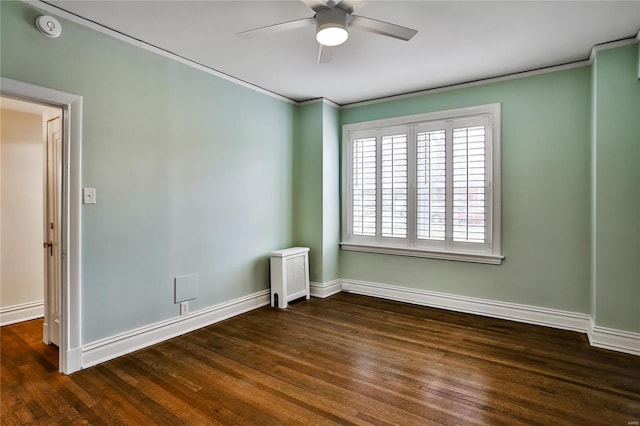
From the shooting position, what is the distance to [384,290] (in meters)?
4.69

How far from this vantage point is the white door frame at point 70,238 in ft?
8.50

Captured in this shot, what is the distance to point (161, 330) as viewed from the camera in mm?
3250

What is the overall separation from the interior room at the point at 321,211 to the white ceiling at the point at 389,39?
1.1 inches

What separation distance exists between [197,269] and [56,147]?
64.3 inches

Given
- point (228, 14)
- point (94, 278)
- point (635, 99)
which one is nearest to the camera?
point (228, 14)

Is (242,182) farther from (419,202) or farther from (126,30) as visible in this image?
(419,202)

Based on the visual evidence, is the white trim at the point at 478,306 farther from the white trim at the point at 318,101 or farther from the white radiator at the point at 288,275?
the white trim at the point at 318,101

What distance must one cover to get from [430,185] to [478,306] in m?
1.50

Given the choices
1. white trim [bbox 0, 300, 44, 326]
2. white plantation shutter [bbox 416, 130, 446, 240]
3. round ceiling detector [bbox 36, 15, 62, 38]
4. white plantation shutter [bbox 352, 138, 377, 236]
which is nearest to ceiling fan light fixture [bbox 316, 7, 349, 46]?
round ceiling detector [bbox 36, 15, 62, 38]

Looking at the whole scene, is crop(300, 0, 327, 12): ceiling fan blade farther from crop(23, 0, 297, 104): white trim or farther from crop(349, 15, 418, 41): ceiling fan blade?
crop(23, 0, 297, 104): white trim

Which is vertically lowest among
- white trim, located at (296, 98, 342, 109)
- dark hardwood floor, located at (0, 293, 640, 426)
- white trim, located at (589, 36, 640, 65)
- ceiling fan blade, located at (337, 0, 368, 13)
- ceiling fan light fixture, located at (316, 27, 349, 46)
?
dark hardwood floor, located at (0, 293, 640, 426)

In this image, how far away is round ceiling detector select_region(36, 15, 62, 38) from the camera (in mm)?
2432

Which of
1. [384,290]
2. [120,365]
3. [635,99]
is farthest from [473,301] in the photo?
[120,365]

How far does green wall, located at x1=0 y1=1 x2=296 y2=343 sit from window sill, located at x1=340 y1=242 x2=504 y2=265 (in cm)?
129
